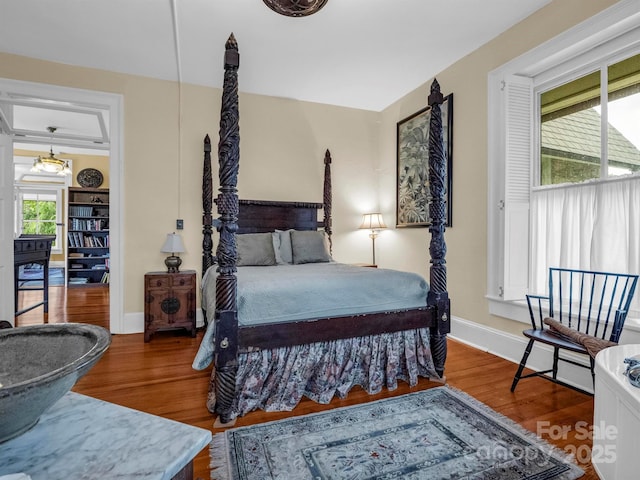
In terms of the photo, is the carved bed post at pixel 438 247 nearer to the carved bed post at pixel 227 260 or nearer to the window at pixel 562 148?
the window at pixel 562 148

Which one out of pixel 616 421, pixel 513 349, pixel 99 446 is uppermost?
pixel 99 446

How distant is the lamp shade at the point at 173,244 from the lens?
3631 mm

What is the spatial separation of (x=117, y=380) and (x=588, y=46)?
13.8 ft

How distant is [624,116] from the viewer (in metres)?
2.34

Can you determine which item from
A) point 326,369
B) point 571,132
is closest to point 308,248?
point 326,369

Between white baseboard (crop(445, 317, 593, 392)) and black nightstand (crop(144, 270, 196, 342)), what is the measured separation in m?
2.78

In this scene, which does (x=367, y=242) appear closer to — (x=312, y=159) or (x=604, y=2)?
(x=312, y=159)

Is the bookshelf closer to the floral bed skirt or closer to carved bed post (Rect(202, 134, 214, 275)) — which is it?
carved bed post (Rect(202, 134, 214, 275))

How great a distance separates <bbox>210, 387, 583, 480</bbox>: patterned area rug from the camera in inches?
60.5

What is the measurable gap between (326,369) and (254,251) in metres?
1.67

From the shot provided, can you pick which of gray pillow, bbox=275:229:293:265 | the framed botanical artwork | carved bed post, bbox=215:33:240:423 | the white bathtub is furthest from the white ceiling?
the white bathtub

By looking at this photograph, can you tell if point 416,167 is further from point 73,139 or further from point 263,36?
point 73,139

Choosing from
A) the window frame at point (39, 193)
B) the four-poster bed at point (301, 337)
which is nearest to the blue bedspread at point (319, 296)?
the four-poster bed at point (301, 337)

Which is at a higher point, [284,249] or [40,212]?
[40,212]
